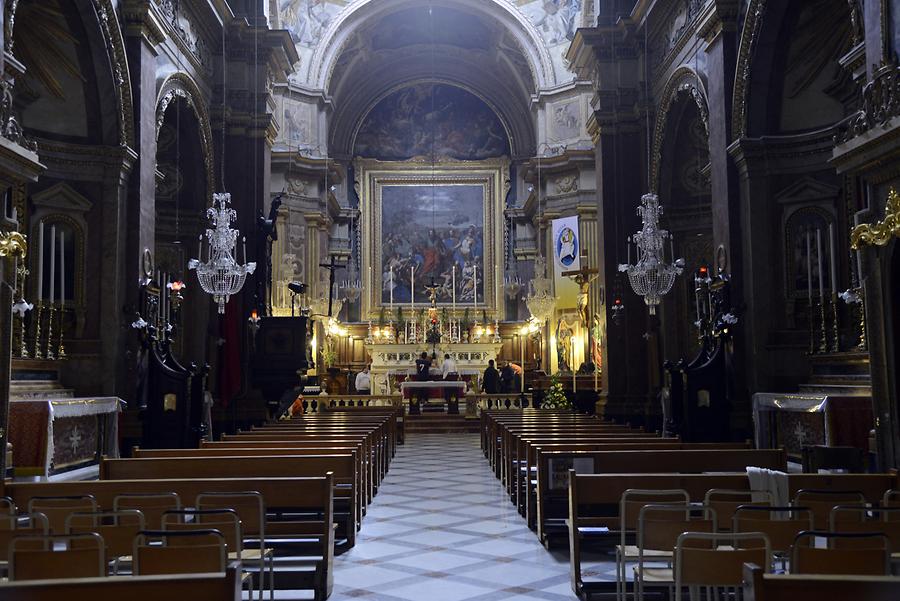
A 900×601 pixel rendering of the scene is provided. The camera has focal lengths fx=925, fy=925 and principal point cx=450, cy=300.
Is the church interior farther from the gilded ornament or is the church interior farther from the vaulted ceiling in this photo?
the vaulted ceiling

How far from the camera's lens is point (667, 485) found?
6117mm

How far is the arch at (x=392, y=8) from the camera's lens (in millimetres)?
26984

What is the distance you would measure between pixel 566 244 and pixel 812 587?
23348 millimetres

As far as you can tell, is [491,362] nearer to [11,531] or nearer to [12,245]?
[12,245]

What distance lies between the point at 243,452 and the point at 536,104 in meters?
21.5

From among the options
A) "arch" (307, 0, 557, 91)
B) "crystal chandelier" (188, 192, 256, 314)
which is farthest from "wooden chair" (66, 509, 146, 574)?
"arch" (307, 0, 557, 91)

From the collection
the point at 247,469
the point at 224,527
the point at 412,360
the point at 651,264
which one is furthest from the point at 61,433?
the point at 412,360

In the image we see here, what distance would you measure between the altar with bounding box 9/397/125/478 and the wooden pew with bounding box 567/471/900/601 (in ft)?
18.9

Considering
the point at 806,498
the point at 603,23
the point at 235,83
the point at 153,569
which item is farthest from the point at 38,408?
the point at 603,23

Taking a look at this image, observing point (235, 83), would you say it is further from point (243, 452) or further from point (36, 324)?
point (243, 452)

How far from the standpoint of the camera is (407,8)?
94.1 ft

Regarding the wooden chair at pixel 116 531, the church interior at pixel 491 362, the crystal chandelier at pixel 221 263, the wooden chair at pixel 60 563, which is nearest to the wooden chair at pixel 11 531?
the church interior at pixel 491 362

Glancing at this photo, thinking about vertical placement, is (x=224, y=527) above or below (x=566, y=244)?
below

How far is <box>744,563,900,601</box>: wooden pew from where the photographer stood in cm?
275
